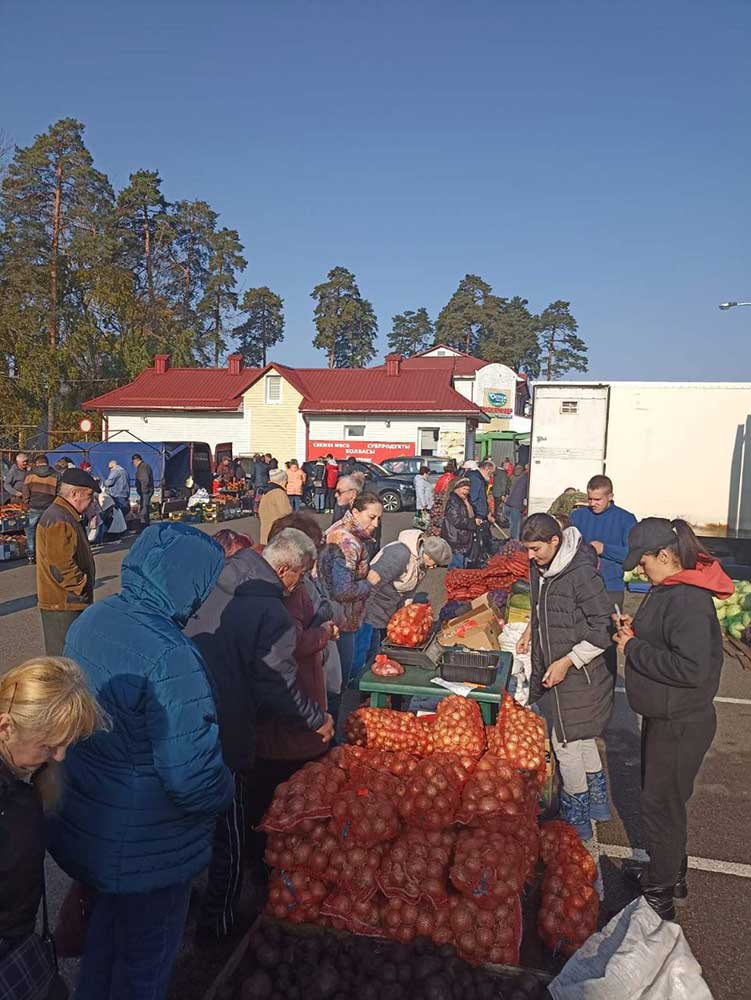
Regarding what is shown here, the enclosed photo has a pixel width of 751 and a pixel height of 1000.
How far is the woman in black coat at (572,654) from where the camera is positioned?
14.0 ft

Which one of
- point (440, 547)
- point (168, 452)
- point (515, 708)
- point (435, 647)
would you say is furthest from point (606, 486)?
point (168, 452)

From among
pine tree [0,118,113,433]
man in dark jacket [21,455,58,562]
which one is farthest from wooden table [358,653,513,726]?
pine tree [0,118,113,433]

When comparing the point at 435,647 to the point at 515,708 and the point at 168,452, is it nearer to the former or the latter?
the point at 515,708

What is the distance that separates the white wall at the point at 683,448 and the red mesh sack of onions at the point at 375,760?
10.6 m

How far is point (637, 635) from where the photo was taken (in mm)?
3736

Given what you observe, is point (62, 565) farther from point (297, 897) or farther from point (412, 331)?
point (412, 331)

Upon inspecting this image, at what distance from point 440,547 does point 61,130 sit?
43.0 m

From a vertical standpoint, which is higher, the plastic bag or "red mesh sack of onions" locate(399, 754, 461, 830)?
"red mesh sack of onions" locate(399, 754, 461, 830)

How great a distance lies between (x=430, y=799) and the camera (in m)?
3.59

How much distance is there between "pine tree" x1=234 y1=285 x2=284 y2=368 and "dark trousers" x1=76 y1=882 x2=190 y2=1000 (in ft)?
233

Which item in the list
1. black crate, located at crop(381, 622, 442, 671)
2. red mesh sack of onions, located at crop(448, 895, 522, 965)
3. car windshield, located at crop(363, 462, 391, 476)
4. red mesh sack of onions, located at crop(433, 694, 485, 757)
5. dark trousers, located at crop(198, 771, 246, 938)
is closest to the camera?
red mesh sack of onions, located at crop(448, 895, 522, 965)

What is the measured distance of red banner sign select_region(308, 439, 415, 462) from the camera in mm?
33406

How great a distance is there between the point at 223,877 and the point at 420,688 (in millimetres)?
1650

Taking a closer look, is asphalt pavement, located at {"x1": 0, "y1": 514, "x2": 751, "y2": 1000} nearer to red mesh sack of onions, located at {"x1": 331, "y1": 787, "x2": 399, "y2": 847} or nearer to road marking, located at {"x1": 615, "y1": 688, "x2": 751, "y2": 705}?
road marking, located at {"x1": 615, "y1": 688, "x2": 751, "y2": 705}
